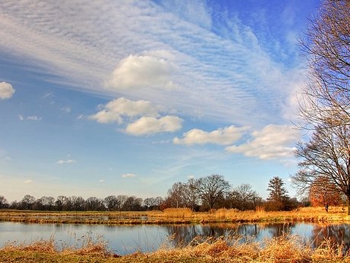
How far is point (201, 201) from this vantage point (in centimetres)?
7338

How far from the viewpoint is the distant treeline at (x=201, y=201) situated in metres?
59.6

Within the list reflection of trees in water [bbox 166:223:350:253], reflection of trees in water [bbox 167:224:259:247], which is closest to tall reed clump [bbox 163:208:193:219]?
reflection of trees in water [bbox 167:224:259:247]

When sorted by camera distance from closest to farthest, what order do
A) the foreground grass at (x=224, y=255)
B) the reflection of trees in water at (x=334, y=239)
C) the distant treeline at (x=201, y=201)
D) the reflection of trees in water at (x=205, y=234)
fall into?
the foreground grass at (x=224, y=255)
the reflection of trees in water at (x=334, y=239)
the reflection of trees in water at (x=205, y=234)
the distant treeline at (x=201, y=201)

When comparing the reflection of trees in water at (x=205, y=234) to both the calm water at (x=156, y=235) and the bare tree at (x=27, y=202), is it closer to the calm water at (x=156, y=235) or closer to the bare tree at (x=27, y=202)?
the calm water at (x=156, y=235)

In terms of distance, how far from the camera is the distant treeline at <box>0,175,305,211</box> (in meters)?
59.6

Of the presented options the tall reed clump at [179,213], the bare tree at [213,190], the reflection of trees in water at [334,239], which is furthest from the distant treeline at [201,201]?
the reflection of trees in water at [334,239]

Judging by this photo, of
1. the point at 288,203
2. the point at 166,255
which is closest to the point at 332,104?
the point at 166,255

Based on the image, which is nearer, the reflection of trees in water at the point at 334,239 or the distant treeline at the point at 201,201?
the reflection of trees in water at the point at 334,239

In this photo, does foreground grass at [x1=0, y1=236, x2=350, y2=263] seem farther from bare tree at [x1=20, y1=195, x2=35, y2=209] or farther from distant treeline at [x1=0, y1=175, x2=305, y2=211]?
bare tree at [x1=20, y1=195, x2=35, y2=209]

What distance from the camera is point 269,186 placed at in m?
62.7

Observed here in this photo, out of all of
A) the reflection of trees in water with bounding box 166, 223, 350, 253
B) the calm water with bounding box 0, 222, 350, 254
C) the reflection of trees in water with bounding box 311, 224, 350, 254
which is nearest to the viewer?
the reflection of trees in water with bounding box 166, 223, 350, 253

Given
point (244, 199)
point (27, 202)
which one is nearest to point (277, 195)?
point (244, 199)

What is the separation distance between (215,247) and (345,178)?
18.0m

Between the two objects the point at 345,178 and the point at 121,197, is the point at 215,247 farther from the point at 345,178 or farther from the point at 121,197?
the point at 121,197
